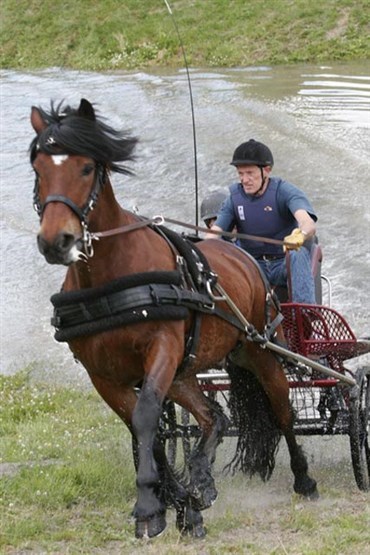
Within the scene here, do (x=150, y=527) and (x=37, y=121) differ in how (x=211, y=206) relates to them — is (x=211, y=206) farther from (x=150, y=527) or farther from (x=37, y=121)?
(x=150, y=527)

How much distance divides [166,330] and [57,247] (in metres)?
0.91

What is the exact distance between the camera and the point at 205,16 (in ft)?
93.0

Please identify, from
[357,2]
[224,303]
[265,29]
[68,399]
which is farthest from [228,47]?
[224,303]

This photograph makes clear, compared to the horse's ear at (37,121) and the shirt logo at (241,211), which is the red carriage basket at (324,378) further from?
the horse's ear at (37,121)

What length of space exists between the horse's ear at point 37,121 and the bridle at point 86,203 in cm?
27

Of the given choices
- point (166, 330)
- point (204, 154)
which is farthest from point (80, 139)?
point (204, 154)

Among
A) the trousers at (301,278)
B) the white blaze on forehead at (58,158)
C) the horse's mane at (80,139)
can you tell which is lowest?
the trousers at (301,278)

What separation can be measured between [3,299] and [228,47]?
14.8 meters

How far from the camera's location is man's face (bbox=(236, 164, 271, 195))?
6861mm

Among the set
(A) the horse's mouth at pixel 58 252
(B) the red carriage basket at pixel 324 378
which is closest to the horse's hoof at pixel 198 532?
(B) the red carriage basket at pixel 324 378

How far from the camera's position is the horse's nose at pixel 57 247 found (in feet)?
14.5

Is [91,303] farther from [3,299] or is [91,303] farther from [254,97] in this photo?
[254,97]

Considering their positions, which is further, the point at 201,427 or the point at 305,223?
the point at 305,223

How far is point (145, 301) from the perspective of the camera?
16.5 ft
